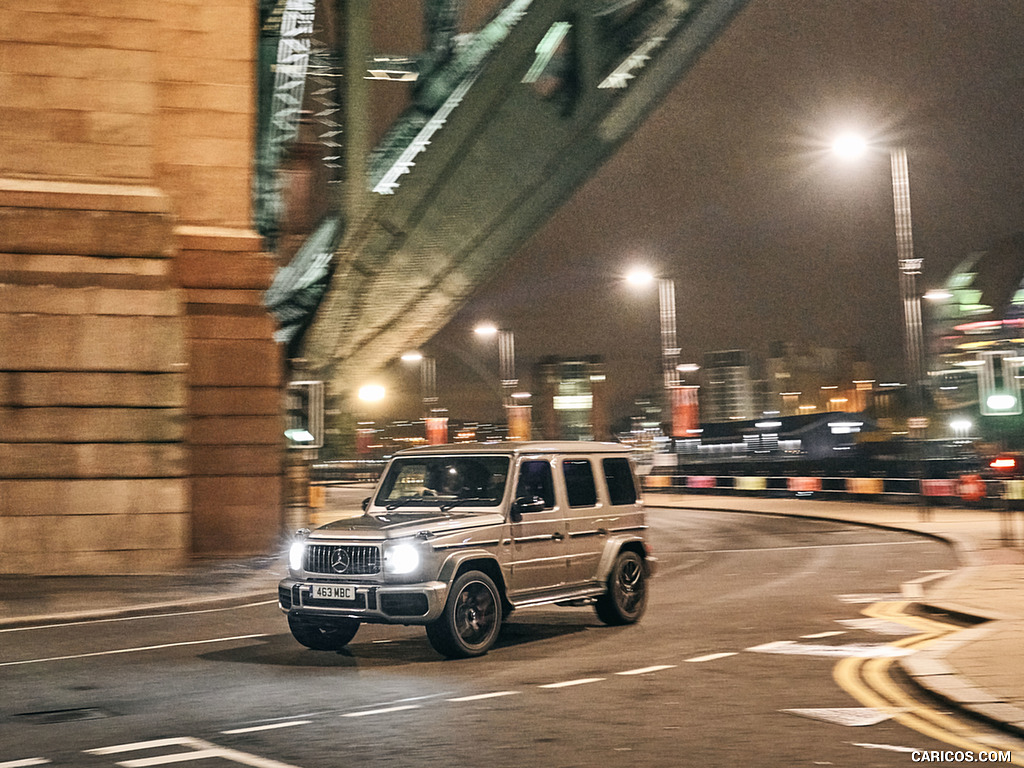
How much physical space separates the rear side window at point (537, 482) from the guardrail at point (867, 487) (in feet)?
51.2

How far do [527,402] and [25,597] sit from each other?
6323 cm

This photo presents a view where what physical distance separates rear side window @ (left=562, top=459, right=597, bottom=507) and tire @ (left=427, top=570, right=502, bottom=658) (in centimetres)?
155

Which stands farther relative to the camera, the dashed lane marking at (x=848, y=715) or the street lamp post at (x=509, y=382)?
the street lamp post at (x=509, y=382)

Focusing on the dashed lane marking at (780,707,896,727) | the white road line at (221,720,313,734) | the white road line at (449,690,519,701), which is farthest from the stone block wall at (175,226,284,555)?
the dashed lane marking at (780,707,896,727)

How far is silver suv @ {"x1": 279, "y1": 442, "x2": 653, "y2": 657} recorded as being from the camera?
380 inches

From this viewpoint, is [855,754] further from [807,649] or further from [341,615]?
[341,615]

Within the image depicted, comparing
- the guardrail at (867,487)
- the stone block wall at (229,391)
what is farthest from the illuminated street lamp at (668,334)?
the stone block wall at (229,391)

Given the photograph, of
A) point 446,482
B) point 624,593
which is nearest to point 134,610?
point 446,482

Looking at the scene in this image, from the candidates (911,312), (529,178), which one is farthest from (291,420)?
(911,312)

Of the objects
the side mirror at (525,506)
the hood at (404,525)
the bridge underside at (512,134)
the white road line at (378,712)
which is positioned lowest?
the white road line at (378,712)

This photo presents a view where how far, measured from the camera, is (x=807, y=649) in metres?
10.2

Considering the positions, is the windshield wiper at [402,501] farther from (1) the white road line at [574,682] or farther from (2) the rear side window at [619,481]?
(1) the white road line at [574,682]

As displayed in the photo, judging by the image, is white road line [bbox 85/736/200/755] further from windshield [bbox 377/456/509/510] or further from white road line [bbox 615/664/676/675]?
windshield [bbox 377/456/509/510]

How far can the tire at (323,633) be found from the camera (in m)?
10.3
